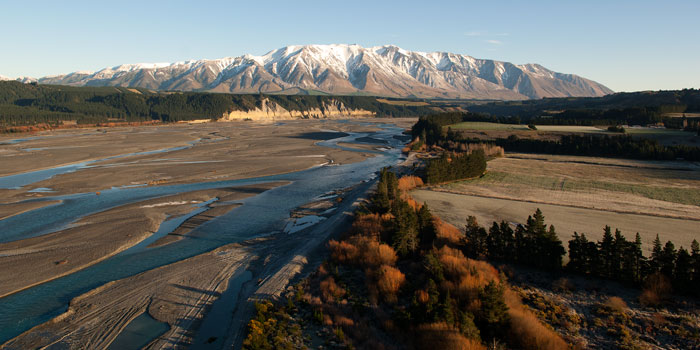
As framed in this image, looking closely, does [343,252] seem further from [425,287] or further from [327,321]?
[327,321]

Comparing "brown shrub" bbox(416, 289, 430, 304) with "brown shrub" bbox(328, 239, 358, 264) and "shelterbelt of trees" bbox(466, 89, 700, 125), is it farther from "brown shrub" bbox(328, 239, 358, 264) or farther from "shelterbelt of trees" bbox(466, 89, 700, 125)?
"shelterbelt of trees" bbox(466, 89, 700, 125)

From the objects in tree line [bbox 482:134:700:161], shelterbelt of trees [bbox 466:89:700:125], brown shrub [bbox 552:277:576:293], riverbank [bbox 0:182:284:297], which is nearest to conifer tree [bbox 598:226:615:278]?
brown shrub [bbox 552:277:576:293]

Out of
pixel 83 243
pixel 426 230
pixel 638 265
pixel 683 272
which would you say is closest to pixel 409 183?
pixel 426 230

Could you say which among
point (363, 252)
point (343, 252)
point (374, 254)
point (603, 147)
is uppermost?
point (603, 147)

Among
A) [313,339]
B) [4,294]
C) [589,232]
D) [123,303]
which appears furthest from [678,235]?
[4,294]

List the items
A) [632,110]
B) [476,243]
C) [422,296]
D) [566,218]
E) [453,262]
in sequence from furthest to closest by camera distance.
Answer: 1. [632,110]
2. [566,218]
3. [476,243]
4. [453,262]
5. [422,296]

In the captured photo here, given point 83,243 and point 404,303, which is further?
point 83,243
